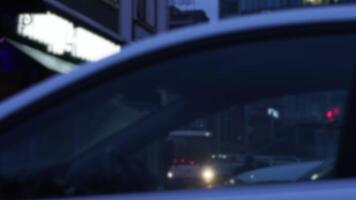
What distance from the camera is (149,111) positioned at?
9.11 ft

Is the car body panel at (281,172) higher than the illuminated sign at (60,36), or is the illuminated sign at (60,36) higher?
the illuminated sign at (60,36)

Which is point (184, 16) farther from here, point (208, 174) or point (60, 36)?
point (208, 174)

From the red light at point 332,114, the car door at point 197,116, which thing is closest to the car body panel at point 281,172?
the car door at point 197,116

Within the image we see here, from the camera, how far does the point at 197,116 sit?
9.07 feet

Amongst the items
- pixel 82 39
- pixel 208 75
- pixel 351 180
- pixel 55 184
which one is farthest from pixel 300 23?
pixel 82 39

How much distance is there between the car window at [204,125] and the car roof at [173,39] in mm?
44

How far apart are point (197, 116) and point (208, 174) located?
0.55ft

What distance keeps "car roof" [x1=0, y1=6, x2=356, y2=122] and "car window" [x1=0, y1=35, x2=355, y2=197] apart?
44mm

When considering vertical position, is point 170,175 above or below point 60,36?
below

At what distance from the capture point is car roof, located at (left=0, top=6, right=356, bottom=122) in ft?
8.73

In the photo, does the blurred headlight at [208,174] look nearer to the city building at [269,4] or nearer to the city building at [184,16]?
the city building at [269,4]

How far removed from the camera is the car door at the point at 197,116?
2.67m

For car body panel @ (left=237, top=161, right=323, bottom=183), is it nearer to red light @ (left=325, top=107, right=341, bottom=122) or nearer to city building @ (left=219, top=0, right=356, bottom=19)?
red light @ (left=325, top=107, right=341, bottom=122)

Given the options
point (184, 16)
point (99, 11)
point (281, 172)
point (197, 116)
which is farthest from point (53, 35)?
point (184, 16)
